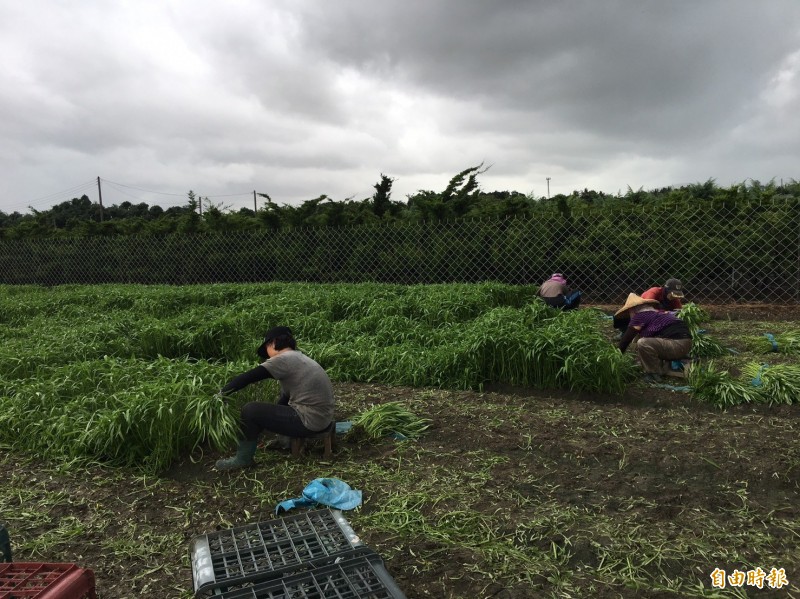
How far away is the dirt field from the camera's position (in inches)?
85.4

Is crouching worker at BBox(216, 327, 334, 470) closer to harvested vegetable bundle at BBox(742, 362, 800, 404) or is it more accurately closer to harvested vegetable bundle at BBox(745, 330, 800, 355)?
harvested vegetable bundle at BBox(742, 362, 800, 404)

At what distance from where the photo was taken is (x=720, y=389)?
4230 mm

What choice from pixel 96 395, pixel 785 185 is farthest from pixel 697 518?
pixel 785 185

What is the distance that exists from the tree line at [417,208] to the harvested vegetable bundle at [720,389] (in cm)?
568

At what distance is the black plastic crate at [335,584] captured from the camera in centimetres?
174

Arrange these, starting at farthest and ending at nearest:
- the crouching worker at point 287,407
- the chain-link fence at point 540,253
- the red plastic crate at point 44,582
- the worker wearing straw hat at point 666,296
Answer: the chain-link fence at point 540,253
the worker wearing straw hat at point 666,296
the crouching worker at point 287,407
the red plastic crate at point 44,582

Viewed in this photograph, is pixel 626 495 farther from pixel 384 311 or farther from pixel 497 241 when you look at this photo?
pixel 497 241

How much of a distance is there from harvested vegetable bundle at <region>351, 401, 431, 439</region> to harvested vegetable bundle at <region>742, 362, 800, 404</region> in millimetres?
2593

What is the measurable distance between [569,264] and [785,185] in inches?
161

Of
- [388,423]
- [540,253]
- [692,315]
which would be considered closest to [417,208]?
[540,253]

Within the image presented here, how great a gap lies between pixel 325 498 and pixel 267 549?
585 millimetres

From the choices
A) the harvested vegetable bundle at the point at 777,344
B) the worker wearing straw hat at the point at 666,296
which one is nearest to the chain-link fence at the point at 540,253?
the harvested vegetable bundle at the point at 777,344

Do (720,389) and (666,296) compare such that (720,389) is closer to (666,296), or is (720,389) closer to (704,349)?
(704,349)

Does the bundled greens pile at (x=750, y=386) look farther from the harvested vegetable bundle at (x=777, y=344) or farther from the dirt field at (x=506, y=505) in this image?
the harvested vegetable bundle at (x=777, y=344)
